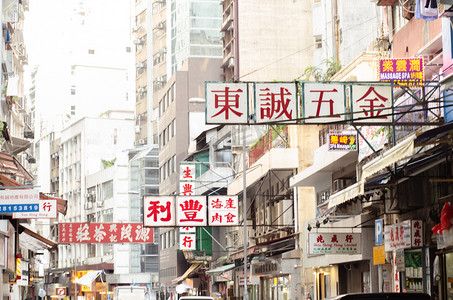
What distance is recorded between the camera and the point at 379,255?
85.3 ft

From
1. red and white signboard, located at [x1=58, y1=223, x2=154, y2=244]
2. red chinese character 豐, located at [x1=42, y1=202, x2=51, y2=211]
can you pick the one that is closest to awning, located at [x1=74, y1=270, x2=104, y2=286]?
red and white signboard, located at [x1=58, y1=223, x2=154, y2=244]

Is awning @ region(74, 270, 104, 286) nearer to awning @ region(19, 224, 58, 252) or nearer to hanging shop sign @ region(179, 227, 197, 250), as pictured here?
hanging shop sign @ region(179, 227, 197, 250)

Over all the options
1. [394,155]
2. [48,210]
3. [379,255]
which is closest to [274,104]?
[394,155]

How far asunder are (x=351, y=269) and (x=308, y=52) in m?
25.4

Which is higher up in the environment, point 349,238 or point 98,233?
point 98,233

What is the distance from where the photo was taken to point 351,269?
31.4 m

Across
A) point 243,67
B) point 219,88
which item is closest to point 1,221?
point 219,88

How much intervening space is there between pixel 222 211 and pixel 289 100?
73.6ft

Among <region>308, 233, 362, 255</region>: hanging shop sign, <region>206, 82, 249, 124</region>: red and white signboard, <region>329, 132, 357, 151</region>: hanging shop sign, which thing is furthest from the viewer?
<region>308, 233, 362, 255</region>: hanging shop sign

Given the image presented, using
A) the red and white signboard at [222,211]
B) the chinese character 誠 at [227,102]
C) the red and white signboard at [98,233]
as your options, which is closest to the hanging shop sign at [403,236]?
the chinese character 誠 at [227,102]

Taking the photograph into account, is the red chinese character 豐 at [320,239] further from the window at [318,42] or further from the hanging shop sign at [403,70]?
the window at [318,42]

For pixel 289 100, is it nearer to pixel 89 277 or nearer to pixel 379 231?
pixel 379 231

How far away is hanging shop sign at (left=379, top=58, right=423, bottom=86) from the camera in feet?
74.4

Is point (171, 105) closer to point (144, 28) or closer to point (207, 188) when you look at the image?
point (207, 188)
